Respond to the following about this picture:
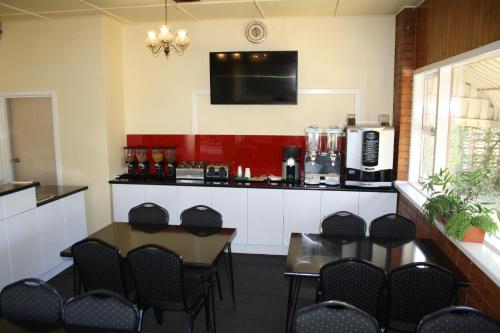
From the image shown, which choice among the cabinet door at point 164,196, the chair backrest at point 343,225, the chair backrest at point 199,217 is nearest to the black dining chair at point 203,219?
the chair backrest at point 199,217

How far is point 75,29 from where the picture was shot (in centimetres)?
499

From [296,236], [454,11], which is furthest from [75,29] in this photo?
[454,11]

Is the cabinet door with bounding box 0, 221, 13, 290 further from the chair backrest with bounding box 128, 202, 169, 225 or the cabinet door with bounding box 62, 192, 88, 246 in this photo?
the chair backrest with bounding box 128, 202, 169, 225

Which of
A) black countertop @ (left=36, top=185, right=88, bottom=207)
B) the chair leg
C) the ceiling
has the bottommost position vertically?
the chair leg

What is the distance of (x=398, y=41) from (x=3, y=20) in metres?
4.91

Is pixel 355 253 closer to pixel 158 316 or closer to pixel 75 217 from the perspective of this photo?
pixel 158 316

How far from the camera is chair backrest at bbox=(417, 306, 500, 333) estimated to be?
1941 millimetres

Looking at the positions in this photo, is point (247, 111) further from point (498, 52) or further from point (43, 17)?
point (498, 52)

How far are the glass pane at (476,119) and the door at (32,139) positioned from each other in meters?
4.77

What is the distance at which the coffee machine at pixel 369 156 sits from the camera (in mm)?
4512

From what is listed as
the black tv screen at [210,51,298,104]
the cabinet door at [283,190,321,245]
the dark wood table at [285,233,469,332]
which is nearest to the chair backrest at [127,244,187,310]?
the dark wood table at [285,233,469,332]

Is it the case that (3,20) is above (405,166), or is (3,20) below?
above

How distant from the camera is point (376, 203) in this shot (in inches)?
183

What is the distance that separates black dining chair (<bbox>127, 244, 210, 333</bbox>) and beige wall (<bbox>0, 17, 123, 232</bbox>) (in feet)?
8.50
